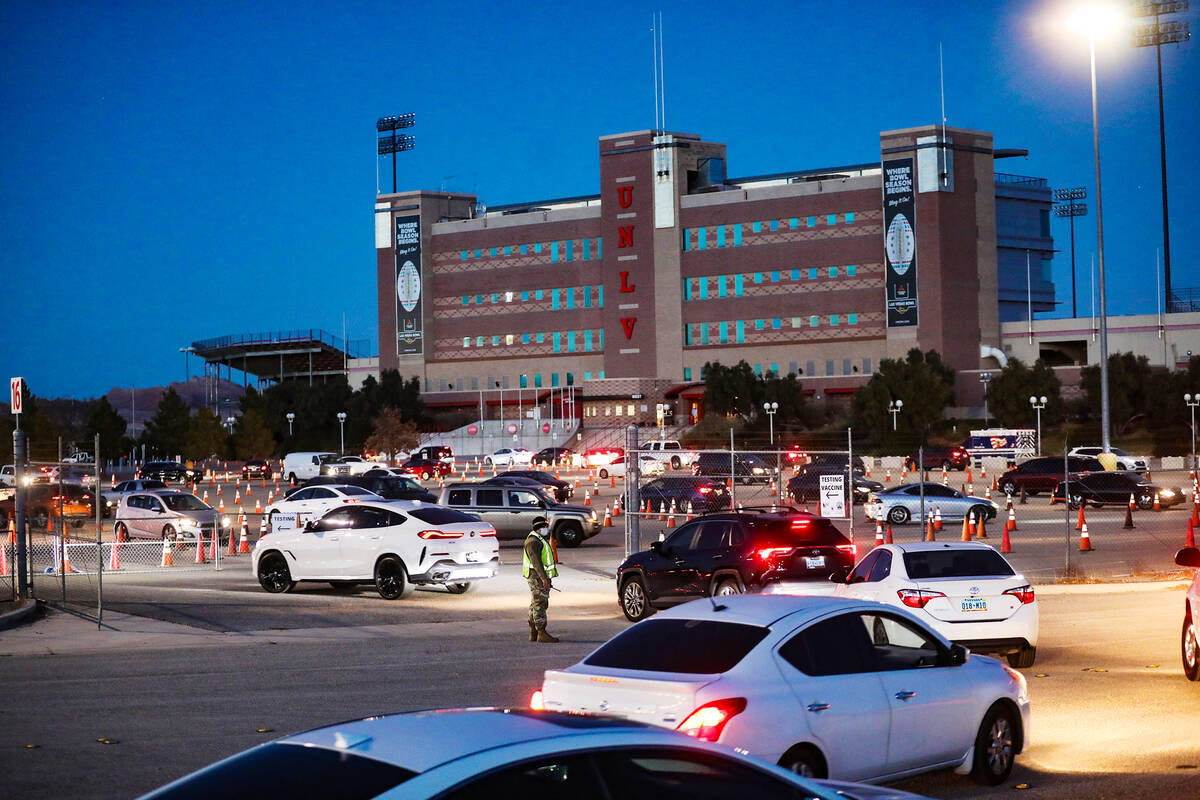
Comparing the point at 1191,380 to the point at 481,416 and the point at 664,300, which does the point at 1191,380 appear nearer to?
the point at 664,300

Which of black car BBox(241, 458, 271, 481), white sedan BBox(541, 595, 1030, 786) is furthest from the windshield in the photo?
black car BBox(241, 458, 271, 481)

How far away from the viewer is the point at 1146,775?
9.83 m

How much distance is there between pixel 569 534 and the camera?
34938 millimetres

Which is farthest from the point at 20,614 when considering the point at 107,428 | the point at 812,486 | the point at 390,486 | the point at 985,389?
the point at 107,428

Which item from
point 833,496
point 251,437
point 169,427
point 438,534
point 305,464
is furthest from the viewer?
point 169,427

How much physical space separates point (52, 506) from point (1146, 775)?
3173 centimetres

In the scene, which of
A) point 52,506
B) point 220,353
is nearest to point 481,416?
point 220,353

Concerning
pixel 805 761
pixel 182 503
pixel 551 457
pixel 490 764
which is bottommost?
pixel 805 761

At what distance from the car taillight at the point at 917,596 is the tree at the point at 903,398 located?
250 feet

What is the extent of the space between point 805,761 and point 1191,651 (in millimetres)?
7342

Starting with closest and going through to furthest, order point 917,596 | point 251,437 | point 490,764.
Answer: point 490,764 < point 917,596 < point 251,437

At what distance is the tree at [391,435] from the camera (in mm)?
101269

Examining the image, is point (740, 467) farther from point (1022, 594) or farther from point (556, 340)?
point (556, 340)

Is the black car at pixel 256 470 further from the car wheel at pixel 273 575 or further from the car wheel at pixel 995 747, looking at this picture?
the car wheel at pixel 995 747
